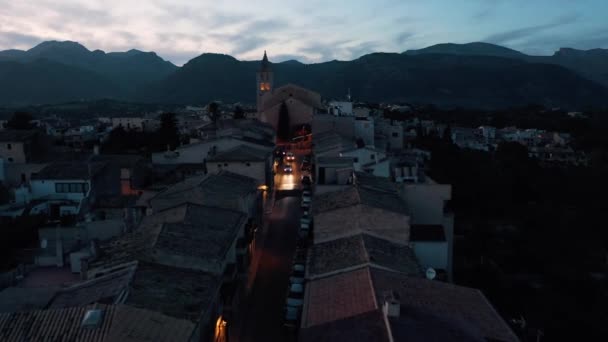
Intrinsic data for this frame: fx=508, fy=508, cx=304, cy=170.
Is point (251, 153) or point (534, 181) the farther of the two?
point (534, 181)

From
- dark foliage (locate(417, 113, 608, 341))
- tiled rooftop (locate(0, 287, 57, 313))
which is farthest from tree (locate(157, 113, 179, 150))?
tiled rooftop (locate(0, 287, 57, 313))

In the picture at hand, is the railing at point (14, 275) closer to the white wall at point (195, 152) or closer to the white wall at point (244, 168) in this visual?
the white wall at point (244, 168)

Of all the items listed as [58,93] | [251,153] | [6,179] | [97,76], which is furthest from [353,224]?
[97,76]

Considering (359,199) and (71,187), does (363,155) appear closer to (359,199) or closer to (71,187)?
(359,199)

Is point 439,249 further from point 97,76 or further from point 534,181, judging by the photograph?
point 97,76

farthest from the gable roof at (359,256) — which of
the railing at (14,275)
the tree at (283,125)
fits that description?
the tree at (283,125)
